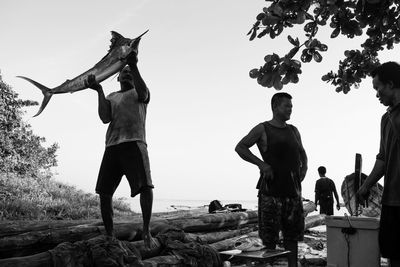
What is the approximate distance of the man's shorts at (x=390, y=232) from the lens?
3439 mm

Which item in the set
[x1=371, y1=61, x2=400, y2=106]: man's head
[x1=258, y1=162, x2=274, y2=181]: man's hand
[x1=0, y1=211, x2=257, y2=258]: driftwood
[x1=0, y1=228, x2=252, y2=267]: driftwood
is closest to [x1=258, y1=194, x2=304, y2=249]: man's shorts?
[x1=258, y1=162, x2=274, y2=181]: man's hand

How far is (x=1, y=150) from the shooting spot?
17469 mm

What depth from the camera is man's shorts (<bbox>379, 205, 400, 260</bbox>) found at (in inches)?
135

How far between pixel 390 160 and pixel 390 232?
0.66 metres

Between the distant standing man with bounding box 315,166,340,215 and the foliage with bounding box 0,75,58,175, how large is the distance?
505 inches

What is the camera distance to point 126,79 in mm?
5184

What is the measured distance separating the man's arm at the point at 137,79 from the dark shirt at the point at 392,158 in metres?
2.78

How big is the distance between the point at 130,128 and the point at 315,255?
4550 millimetres

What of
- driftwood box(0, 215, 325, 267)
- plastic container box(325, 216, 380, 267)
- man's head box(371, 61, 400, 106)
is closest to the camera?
man's head box(371, 61, 400, 106)

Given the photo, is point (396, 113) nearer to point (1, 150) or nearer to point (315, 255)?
point (315, 255)

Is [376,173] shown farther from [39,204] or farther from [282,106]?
[39,204]

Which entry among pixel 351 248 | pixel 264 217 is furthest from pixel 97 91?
pixel 351 248

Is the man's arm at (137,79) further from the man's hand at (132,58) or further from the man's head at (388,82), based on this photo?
the man's head at (388,82)

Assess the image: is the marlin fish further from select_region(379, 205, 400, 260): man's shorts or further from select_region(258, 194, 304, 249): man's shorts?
select_region(379, 205, 400, 260): man's shorts
